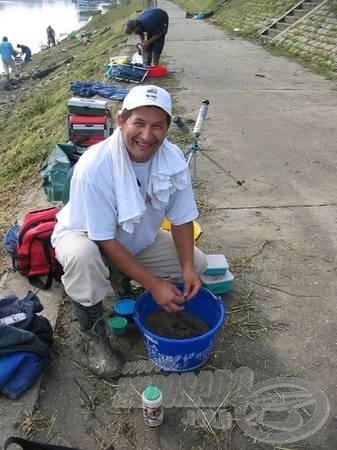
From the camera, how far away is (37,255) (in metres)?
3.19

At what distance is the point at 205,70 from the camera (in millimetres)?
11023

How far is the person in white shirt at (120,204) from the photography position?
2271 mm

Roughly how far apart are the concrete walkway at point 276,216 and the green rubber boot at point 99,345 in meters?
0.35

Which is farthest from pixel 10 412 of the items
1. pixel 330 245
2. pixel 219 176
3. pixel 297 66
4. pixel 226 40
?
pixel 226 40

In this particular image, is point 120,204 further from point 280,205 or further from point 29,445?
point 280,205

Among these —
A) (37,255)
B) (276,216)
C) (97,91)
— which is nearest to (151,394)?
(37,255)

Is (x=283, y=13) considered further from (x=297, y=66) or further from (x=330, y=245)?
(x=330, y=245)

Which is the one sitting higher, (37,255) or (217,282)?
(37,255)

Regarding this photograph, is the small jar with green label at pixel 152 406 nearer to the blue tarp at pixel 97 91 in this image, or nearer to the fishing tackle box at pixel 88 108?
the fishing tackle box at pixel 88 108

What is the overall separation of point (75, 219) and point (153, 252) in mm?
565

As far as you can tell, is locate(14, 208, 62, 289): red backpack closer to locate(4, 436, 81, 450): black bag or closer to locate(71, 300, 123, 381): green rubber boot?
locate(71, 300, 123, 381): green rubber boot

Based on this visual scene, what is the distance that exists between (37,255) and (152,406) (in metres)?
1.52

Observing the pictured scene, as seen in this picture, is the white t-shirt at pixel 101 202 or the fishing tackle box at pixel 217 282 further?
the fishing tackle box at pixel 217 282

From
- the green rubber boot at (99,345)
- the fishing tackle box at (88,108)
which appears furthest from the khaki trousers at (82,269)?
the fishing tackle box at (88,108)
